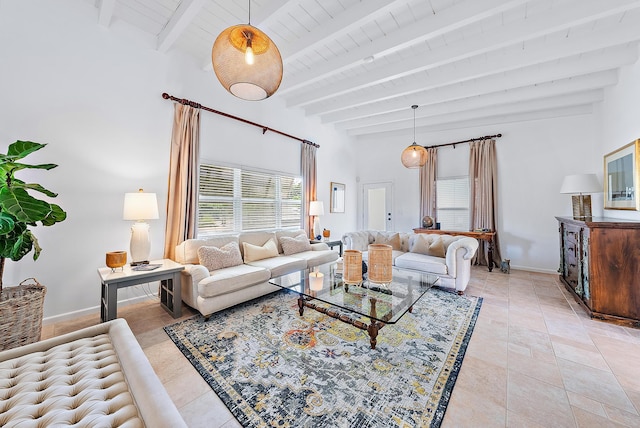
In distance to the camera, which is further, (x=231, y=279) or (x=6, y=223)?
(x=231, y=279)

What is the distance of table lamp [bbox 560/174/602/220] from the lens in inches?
137

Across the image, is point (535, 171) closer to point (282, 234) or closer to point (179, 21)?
point (282, 234)

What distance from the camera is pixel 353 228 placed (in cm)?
681

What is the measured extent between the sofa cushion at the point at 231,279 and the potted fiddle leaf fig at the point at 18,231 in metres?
1.17

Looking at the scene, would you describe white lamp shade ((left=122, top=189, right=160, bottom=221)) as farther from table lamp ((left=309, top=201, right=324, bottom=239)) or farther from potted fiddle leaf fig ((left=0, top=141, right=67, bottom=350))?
table lamp ((left=309, top=201, right=324, bottom=239))

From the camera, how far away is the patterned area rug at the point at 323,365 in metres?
1.44

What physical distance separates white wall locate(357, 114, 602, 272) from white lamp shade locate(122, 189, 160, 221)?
18.9 feet

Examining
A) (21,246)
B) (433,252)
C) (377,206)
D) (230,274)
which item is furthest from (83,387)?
(377,206)

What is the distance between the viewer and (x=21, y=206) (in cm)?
156

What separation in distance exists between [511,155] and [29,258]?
24.5 feet

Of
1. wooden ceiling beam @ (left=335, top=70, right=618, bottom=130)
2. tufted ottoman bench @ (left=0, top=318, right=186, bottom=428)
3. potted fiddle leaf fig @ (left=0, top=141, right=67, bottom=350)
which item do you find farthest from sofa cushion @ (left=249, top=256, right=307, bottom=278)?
wooden ceiling beam @ (left=335, top=70, right=618, bottom=130)

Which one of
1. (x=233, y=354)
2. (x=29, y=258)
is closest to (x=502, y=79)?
(x=233, y=354)

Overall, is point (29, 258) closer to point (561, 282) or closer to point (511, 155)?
point (561, 282)

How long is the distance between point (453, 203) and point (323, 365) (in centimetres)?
499
